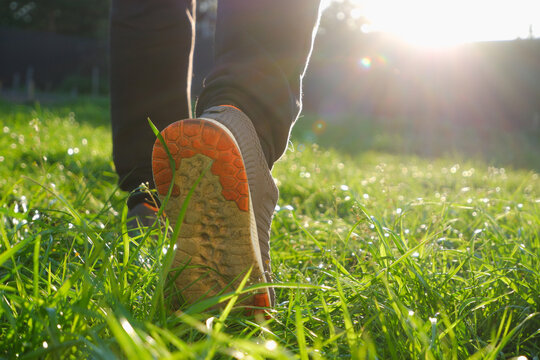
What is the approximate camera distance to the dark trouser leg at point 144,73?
145 cm

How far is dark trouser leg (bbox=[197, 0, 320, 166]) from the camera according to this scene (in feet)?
3.63

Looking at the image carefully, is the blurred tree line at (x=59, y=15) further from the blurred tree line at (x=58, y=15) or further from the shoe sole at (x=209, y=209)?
the shoe sole at (x=209, y=209)

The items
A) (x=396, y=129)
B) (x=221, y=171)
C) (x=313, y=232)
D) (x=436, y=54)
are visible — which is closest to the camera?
(x=221, y=171)

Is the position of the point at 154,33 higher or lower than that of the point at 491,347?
higher

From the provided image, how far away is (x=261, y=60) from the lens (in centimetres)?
113

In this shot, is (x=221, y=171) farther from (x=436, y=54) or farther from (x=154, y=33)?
(x=436, y=54)

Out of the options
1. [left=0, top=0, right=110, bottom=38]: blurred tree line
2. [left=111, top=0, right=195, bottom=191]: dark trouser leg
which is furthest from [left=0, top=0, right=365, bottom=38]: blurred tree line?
[left=111, top=0, right=195, bottom=191]: dark trouser leg

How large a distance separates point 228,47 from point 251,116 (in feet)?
0.68

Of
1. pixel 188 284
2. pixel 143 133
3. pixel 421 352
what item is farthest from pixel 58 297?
pixel 143 133

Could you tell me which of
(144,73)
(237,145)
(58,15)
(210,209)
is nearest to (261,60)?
(237,145)

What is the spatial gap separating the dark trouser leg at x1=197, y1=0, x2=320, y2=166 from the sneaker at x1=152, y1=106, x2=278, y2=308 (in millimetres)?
251

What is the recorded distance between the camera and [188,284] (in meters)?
0.88

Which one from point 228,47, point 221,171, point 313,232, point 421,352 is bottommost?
point 313,232

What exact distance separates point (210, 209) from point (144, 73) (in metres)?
0.85
